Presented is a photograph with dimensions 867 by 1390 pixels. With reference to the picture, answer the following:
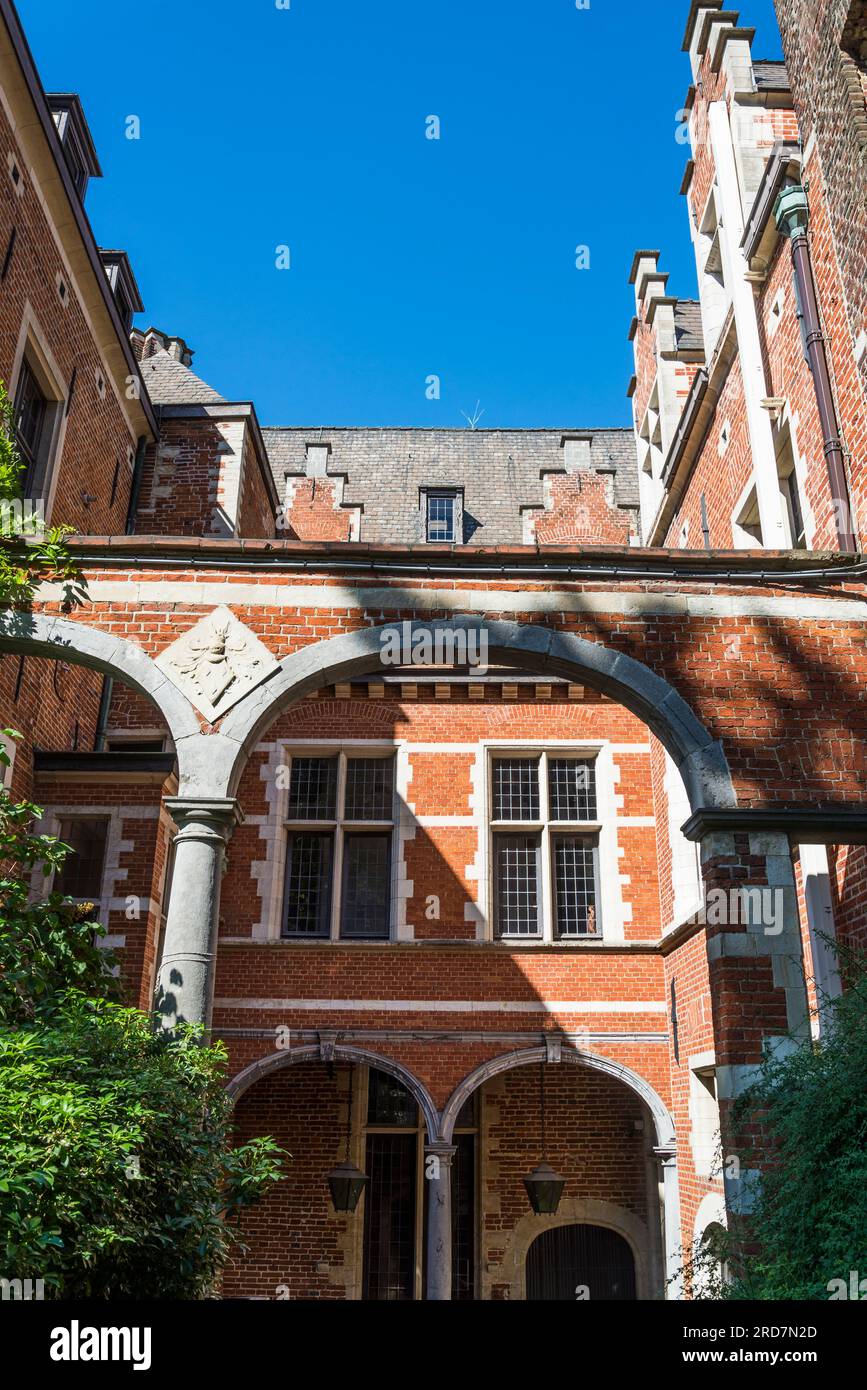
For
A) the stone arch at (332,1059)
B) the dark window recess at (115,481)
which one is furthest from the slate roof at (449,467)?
the stone arch at (332,1059)

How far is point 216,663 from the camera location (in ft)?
25.1

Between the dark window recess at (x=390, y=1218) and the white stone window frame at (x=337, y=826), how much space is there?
2890mm

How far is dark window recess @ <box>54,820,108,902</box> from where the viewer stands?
1202 centimetres

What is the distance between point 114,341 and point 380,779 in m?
6.56

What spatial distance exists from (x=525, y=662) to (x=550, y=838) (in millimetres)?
6040

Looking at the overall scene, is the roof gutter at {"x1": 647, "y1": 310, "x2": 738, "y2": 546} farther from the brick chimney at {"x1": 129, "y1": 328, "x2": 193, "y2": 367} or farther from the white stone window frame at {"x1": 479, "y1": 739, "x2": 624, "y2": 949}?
the brick chimney at {"x1": 129, "y1": 328, "x2": 193, "y2": 367}

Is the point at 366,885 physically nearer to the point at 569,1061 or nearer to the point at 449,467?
the point at 569,1061

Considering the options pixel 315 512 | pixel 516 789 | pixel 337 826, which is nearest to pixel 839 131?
pixel 516 789

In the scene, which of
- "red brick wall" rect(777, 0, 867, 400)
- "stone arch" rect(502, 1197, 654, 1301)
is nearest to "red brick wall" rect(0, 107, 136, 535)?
"red brick wall" rect(777, 0, 867, 400)

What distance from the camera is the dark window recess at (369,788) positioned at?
45.3 feet

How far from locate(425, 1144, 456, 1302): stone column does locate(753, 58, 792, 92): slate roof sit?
1278 centimetres

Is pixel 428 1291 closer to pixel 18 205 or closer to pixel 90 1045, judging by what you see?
pixel 90 1045

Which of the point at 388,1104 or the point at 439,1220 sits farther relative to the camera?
the point at 388,1104

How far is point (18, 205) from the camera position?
10539mm
